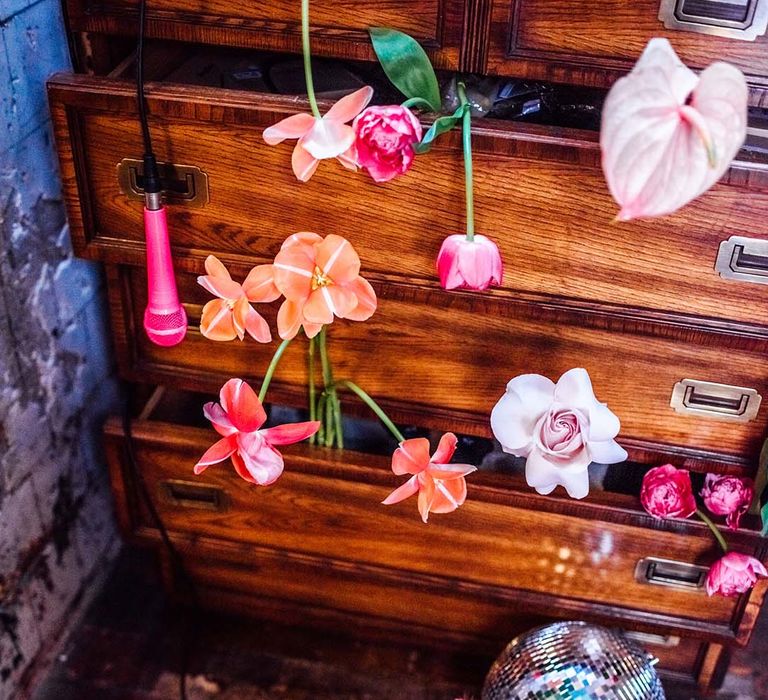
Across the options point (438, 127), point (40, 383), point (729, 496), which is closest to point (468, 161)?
point (438, 127)

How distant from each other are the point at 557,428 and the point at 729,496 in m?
0.26

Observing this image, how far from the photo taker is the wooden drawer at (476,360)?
→ 94cm

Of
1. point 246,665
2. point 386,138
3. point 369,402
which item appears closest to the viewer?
point 386,138

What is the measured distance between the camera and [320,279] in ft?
2.81

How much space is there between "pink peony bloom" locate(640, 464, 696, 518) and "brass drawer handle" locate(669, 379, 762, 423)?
0.25 feet

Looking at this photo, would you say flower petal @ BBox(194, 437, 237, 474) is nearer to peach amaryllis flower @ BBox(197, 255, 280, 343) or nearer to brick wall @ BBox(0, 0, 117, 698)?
peach amaryllis flower @ BBox(197, 255, 280, 343)

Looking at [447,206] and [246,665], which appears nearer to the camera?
[447,206]

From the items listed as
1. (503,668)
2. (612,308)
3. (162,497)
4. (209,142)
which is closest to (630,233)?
(612,308)

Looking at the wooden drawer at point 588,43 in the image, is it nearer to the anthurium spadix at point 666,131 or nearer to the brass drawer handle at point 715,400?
the anthurium spadix at point 666,131

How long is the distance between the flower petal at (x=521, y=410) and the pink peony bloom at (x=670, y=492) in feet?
0.61

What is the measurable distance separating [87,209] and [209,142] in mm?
169

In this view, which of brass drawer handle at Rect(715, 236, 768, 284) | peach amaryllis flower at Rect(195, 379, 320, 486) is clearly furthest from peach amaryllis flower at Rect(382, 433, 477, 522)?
brass drawer handle at Rect(715, 236, 768, 284)

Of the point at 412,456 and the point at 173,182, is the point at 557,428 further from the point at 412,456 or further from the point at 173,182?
the point at 173,182

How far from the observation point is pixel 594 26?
2.67 feet
